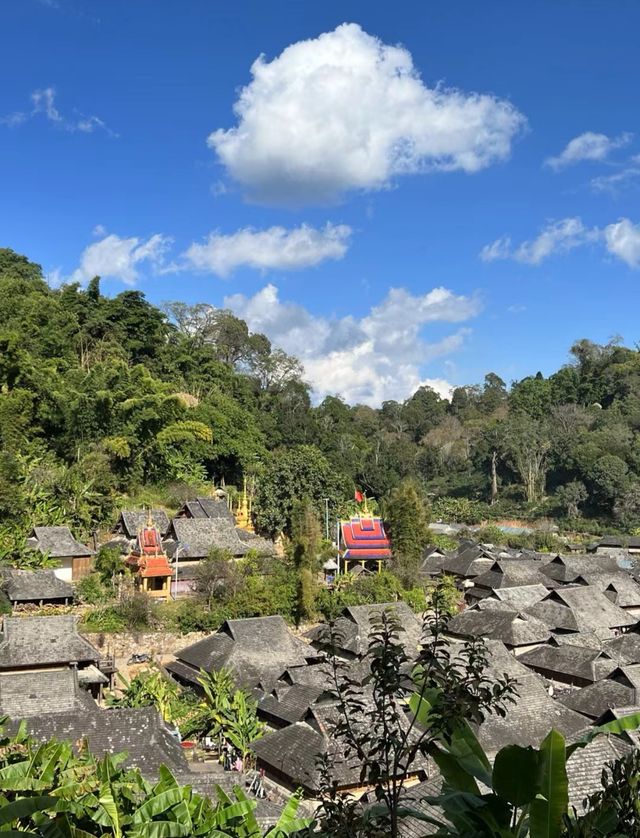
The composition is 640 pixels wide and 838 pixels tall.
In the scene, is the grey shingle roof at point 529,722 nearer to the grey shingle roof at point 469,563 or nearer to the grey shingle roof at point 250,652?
the grey shingle roof at point 250,652

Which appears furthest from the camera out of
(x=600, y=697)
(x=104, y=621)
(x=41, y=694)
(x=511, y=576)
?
(x=511, y=576)

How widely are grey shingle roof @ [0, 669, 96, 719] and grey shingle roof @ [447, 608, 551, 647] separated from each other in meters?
12.7

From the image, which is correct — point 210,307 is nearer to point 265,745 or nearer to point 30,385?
point 30,385

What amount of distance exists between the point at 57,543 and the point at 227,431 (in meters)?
17.5

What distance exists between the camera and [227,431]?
43.8 metres

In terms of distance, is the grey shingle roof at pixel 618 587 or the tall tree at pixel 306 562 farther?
the grey shingle roof at pixel 618 587

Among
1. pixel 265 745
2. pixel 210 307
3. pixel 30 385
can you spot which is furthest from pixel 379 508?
pixel 265 745

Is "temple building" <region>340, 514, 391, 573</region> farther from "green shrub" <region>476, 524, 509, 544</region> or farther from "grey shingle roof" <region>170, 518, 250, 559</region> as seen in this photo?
A: "green shrub" <region>476, 524, 509, 544</region>

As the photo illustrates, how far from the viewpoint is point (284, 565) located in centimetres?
2916

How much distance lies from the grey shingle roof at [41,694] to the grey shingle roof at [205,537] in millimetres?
13221

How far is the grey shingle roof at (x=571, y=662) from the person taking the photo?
2047 centimetres

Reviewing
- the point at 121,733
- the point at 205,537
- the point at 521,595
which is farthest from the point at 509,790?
the point at 205,537

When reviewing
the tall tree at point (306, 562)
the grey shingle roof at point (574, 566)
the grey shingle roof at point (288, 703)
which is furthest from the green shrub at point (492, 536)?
the grey shingle roof at point (288, 703)

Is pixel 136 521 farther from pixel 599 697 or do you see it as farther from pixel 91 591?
pixel 599 697
